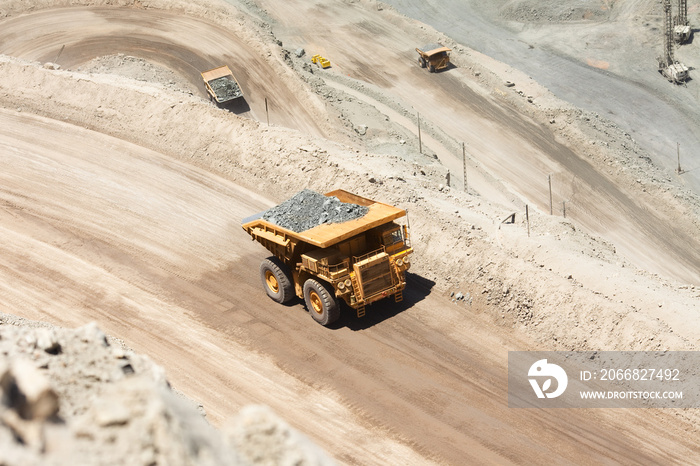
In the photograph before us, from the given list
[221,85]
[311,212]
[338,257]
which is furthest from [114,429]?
[221,85]

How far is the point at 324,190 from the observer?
21.1m

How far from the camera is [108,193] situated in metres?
21.7

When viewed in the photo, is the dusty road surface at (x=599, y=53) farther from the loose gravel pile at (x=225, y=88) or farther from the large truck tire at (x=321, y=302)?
the large truck tire at (x=321, y=302)

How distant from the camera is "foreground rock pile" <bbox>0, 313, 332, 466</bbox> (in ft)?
18.2

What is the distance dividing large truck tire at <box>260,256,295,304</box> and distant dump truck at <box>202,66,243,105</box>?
14.7 m

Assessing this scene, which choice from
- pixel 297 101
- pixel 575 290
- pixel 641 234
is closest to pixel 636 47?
pixel 641 234

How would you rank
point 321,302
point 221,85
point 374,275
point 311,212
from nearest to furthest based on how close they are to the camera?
1. point 374,275
2. point 321,302
3. point 311,212
4. point 221,85

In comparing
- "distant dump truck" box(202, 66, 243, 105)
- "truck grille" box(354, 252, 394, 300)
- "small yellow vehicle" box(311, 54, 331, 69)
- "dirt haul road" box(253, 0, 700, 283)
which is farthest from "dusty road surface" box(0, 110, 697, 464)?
"small yellow vehicle" box(311, 54, 331, 69)

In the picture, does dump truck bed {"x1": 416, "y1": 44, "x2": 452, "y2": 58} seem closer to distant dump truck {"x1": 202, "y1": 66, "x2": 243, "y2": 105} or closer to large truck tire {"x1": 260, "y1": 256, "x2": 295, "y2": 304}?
distant dump truck {"x1": 202, "y1": 66, "x2": 243, "y2": 105}

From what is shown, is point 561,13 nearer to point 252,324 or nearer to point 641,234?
point 641,234

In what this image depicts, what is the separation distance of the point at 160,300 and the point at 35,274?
11.0ft

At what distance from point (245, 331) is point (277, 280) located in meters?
1.40
